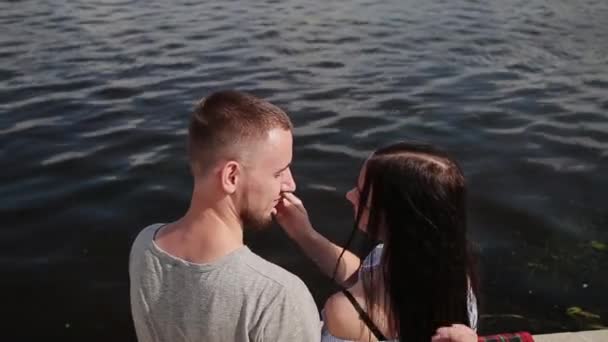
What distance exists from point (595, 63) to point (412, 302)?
34.9ft

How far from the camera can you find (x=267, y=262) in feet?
7.91

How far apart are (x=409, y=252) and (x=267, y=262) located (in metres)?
0.78

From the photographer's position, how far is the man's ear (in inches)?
94.2

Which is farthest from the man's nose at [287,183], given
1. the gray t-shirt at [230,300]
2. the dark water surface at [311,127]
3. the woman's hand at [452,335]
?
the dark water surface at [311,127]

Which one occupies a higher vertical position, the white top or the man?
the man

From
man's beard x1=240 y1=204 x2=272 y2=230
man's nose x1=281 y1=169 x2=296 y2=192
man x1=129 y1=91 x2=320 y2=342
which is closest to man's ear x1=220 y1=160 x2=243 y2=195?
man x1=129 y1=91 x2=320 y2=342

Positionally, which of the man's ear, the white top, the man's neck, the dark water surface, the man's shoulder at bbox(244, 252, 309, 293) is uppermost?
the man's ear

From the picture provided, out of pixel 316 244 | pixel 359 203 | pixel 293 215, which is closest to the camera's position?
pixel 359 203

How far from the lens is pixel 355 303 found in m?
2.86

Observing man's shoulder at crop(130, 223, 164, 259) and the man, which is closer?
the man

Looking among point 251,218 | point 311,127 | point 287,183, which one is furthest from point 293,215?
point 311,127

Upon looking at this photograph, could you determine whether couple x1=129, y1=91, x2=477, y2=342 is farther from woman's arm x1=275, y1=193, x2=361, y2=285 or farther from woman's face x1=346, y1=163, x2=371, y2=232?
woman's arm x1=275, y1=193, x2=361, y2=285

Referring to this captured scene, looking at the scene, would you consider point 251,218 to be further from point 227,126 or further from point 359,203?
point 359,203

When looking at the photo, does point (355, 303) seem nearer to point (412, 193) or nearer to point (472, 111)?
point (412, 193)
